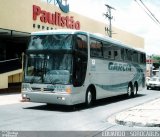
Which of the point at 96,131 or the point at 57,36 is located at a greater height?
the point at 57,36

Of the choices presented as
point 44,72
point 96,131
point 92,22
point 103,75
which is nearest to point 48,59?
point 44,72

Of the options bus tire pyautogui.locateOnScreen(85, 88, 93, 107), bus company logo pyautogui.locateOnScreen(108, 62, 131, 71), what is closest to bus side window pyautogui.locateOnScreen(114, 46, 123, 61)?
bus company logo pyautogui.locateOnScreen(108, 62, 131, 71)

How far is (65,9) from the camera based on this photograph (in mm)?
32375

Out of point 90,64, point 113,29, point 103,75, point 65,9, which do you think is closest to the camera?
point 90,64

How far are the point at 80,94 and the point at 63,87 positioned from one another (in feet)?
3.68

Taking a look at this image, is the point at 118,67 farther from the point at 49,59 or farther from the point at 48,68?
the point at 48,68

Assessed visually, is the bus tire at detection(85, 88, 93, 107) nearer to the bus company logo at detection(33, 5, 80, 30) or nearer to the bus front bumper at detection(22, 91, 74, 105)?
the bus front bumper at detection(22, 91, 74, 105)

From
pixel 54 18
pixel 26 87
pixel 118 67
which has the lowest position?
pixel 26 87

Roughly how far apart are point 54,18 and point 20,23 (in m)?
4.64

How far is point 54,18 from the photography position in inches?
1220

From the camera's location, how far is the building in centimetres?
2552

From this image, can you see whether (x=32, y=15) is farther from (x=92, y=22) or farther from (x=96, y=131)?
(x=96, y=131)

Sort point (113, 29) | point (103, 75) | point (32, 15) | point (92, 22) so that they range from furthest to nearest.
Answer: point (113, 29), point (92, 22), point (32, 15), point (103, 75)

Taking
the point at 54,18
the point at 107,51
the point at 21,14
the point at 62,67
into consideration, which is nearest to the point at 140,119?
the point at 62,67
